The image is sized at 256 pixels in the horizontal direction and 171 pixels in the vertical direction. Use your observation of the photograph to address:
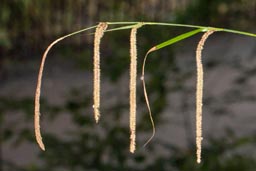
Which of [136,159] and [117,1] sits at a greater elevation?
[117,1]

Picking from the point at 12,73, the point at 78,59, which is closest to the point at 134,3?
the point at 78,59

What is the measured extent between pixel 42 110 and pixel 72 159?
36 centimetres

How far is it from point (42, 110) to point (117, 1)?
2.11 ft

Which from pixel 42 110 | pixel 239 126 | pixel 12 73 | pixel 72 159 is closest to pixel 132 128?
pixel 72 159

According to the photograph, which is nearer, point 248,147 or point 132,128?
point 132,128

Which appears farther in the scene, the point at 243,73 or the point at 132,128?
the point at 243,73

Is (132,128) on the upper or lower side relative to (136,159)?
upper

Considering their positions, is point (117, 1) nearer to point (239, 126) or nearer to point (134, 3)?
point (134, 3)

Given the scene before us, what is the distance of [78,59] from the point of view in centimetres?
298

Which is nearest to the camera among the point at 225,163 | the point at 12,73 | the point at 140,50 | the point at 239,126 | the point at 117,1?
the point at 225,163

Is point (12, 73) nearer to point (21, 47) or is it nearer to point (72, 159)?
point (21, 47)

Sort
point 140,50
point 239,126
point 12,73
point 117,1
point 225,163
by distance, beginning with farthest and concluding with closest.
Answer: point 12,73, point 239,126, point 117,1, point 140,50, point 225,163

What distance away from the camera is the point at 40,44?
233 inches

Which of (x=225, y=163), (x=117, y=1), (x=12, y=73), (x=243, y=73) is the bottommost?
(x=12, y=73)
